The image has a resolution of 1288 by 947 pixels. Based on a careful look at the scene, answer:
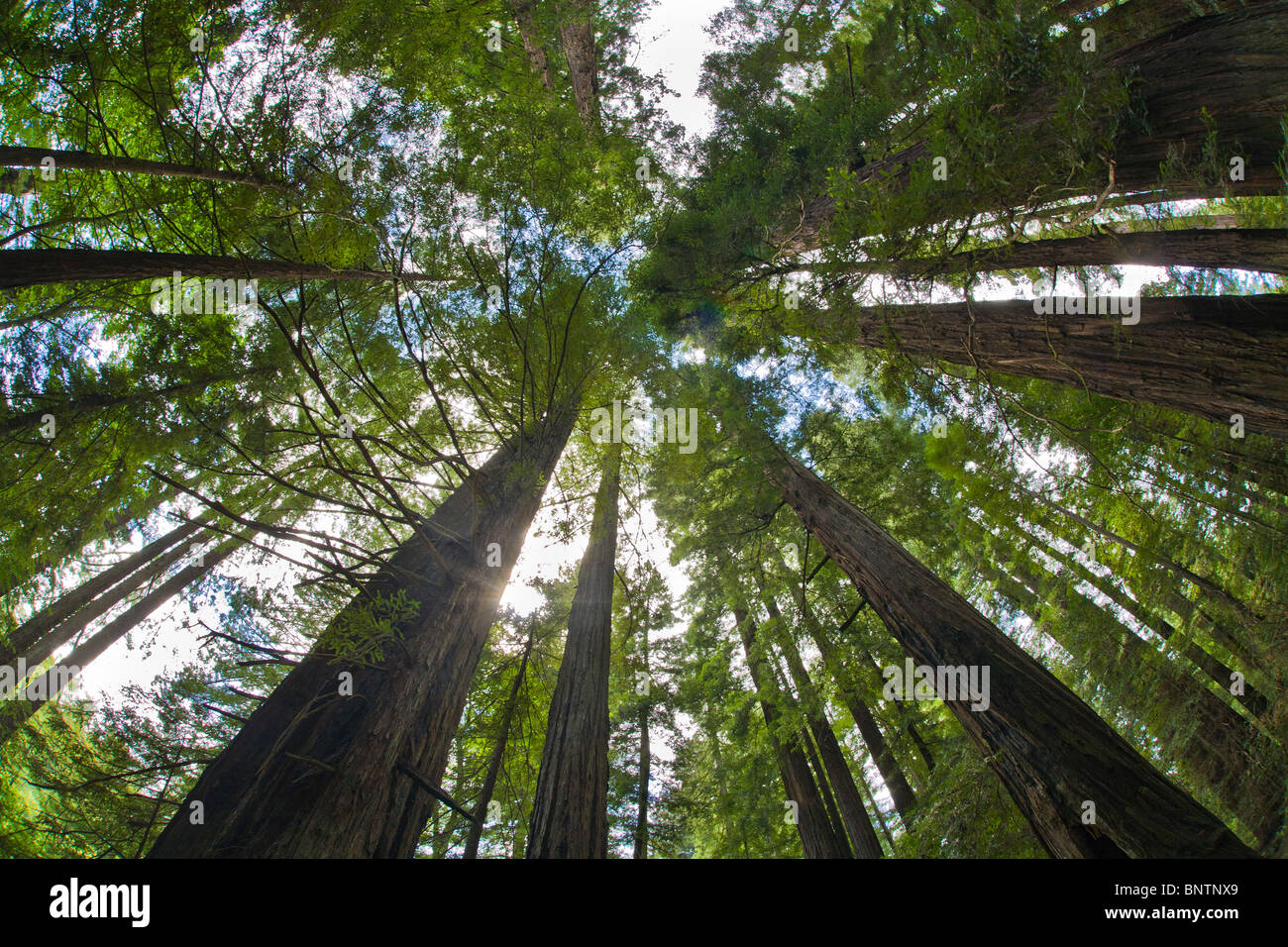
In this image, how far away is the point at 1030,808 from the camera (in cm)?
253

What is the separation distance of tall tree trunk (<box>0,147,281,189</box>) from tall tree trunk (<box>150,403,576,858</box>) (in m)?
3.30

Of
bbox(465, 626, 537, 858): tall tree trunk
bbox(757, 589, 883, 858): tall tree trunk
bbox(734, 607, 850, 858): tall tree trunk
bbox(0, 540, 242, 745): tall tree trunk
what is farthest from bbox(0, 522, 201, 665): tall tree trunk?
bbox(734, 607, 850, 858): tall tree trunk

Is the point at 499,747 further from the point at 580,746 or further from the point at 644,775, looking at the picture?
the point at 644,775

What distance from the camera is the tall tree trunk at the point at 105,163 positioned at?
3.18 metres

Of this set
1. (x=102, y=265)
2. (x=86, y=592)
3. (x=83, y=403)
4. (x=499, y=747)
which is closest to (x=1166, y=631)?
(x=499, y=747)

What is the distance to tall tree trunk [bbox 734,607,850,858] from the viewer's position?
6.84m

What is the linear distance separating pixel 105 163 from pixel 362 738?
4317 mm

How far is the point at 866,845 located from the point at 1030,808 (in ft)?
18.0

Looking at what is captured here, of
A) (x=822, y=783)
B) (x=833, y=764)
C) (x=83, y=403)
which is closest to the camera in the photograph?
(x=83, y=403)

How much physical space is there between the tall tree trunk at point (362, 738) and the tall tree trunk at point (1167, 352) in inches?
136

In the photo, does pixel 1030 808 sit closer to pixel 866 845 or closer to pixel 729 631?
pixel 866 845

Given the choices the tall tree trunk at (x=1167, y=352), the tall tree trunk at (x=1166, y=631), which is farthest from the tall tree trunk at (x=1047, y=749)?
the tall tree trunk at (x=1166, y=631)

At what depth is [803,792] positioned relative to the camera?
745 cm

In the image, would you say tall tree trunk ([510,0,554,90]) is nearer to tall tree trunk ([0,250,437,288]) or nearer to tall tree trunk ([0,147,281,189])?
tall tree trunk ([0,147,281,189])
